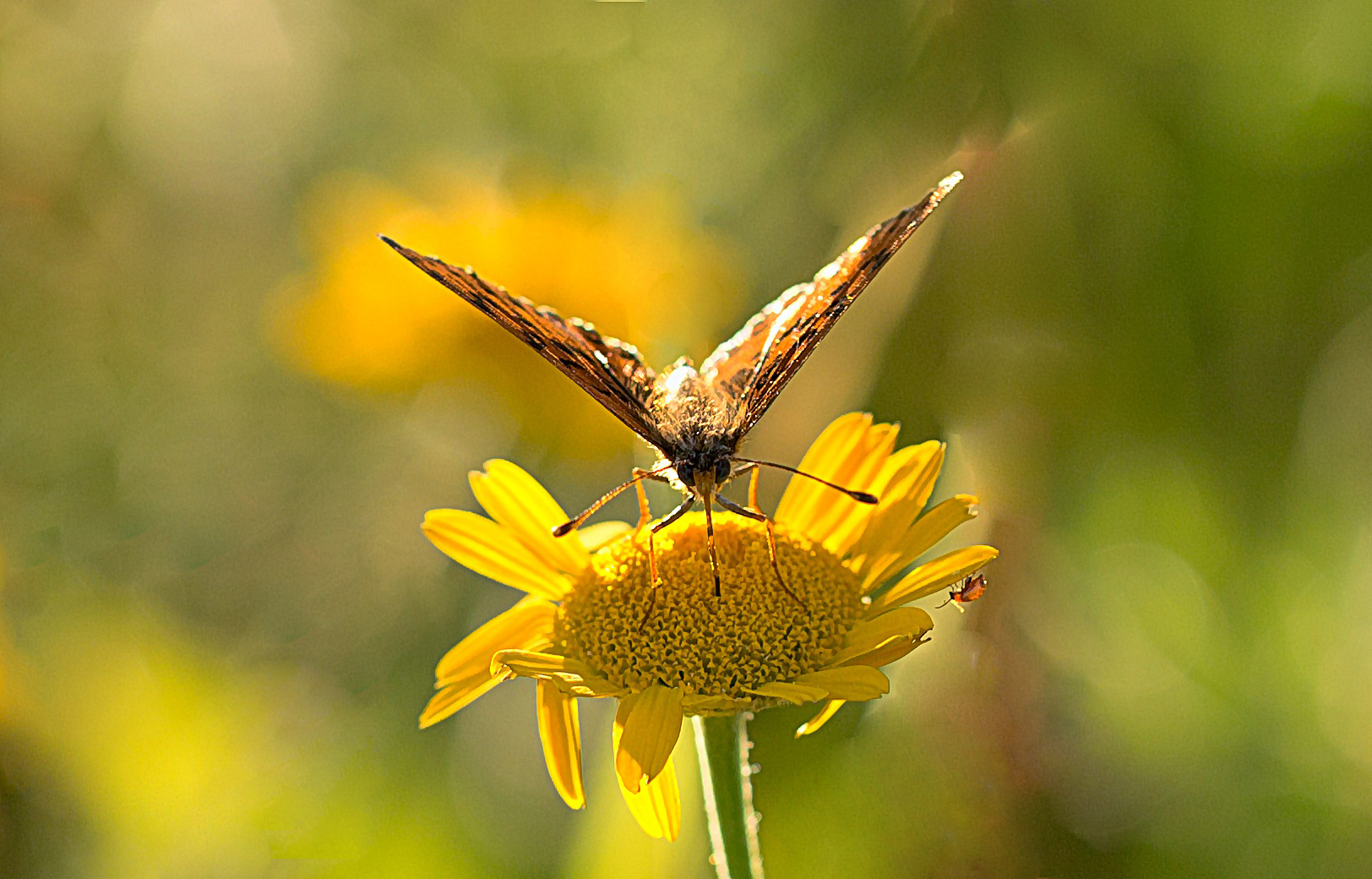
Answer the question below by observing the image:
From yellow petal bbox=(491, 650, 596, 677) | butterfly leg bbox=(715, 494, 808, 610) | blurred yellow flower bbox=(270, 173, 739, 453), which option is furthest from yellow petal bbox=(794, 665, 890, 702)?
blurred yellow flower bbox=(270, 173, 739, 453)

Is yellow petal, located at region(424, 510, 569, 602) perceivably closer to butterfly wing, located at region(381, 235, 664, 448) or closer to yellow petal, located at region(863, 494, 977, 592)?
butterfly wing, located at region(381, 235, 664, 448)

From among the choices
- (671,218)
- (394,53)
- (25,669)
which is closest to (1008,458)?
(671,218)

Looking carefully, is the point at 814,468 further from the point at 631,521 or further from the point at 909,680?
the point at 631,521

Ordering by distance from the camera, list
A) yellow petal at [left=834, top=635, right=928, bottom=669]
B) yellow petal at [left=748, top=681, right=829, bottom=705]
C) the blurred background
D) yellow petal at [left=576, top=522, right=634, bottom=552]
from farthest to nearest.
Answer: the blurred background, yellow petal at [left=576, top=522, right=634, bottom=552], yellow petal at [left=834, top=635, right=928, bottom=669], yellow petal at [left=748, top=681, right=829, bottom=705]

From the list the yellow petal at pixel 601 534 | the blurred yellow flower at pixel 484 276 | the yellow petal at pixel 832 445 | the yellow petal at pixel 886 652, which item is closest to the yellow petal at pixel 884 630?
the yellow petal at pixel 886 652

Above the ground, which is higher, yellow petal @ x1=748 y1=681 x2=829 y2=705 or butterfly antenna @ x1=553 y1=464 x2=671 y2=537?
butterfly antenna @ x1=553 y1=464 x2=671 y2=537

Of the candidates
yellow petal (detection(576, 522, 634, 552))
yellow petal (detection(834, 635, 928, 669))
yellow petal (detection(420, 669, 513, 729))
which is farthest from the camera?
yellow petal (detection(576, 522, 634, 552))

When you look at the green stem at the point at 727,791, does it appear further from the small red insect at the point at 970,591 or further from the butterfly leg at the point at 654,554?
the small red insect at the point at 970,591

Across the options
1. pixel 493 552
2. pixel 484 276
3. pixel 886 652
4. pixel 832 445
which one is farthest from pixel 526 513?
pixel 484 276
